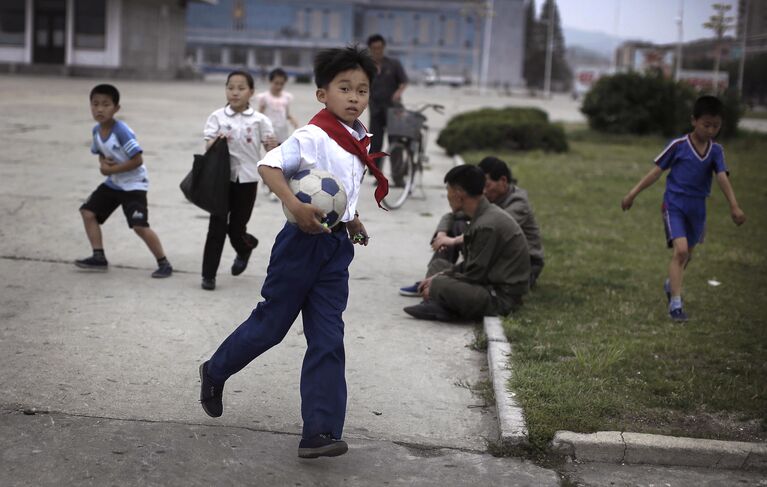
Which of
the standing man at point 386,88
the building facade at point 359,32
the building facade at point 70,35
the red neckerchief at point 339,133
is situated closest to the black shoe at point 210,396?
the red neckerchief at point 339,133

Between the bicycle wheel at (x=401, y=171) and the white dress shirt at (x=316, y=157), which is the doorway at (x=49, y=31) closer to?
the bicycle wheel at (x=401, y=171)

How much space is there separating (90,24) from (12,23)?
3857 millimetres

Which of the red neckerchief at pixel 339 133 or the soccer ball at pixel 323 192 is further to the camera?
the red neckerchief at pixel 339 133

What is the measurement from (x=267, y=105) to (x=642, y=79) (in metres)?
15.9

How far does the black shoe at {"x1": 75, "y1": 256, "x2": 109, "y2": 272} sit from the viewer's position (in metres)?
7.54

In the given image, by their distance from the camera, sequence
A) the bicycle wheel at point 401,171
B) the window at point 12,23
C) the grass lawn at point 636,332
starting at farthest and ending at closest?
1. the window at point 12,23
2. the bicycle wheel at point 401,171
3. the grass lawn at point 636,332

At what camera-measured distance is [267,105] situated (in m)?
11.7

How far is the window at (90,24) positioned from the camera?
5078 cm

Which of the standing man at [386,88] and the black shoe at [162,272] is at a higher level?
the standing man at [386,88]

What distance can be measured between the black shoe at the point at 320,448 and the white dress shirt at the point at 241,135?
3364 millimetres

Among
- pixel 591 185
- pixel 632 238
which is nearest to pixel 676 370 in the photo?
pixel 632 238

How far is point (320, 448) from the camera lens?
399 cm

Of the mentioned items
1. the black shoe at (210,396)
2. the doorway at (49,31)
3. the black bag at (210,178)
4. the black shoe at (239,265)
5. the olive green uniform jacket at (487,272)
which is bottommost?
the black shoe at (210,396)

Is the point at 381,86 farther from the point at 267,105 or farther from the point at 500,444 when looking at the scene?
the point at 500,444
